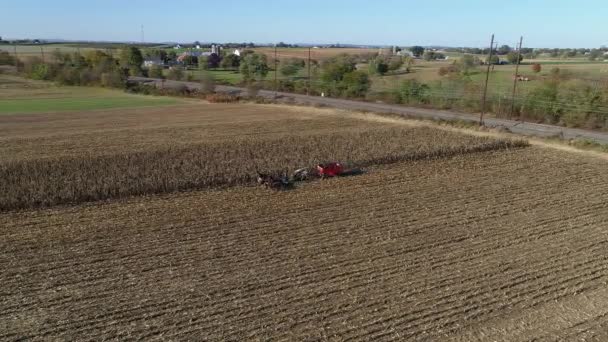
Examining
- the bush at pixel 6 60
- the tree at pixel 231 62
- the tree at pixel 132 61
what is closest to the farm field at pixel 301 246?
the tree at pixel 132 61

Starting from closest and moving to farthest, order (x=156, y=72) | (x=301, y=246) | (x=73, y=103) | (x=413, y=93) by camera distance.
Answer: (x=301, y=246) → (x=73, y=103) → (x=413, y=93) → (x=156, y=72)

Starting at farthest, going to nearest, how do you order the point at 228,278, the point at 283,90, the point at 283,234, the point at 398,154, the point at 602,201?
1. the point at 283,90
2. the point at 398,154
3. the point at 602,201
4. the point at 283,234
5. the point at 228,278

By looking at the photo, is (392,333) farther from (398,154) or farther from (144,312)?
(398,154)

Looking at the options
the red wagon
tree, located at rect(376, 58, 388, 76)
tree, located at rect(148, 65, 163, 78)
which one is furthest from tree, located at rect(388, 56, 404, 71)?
the red wagon

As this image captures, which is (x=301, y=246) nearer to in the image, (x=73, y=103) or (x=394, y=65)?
(x=73, y=103)

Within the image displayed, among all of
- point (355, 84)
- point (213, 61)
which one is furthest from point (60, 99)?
point (213, 61)

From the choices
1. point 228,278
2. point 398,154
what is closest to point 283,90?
point 398,154
